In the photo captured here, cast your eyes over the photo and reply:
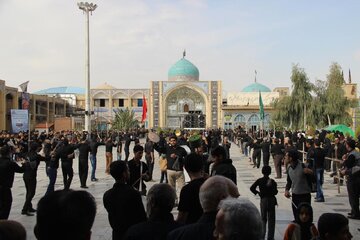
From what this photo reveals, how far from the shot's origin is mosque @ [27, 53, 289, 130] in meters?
59.6

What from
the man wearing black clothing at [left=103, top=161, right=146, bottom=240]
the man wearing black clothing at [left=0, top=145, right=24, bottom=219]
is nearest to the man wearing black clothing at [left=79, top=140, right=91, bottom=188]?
the man wearing black clothing at [left=0, top=145, right=24, bottom=219]

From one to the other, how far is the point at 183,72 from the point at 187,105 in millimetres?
5252

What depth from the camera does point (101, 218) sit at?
8.01 m

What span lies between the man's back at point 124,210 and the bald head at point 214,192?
1089mm

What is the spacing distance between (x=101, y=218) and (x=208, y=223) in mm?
5514

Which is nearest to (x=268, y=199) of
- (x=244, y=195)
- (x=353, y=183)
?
(x=353, y=183)

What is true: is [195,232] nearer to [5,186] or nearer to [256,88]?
[5,186]

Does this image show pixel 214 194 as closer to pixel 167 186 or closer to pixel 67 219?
pixel 167 186

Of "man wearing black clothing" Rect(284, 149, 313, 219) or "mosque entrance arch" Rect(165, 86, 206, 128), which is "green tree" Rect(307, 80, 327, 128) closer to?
"man wearing black clothing" Rect(284, 149, 313, 219)

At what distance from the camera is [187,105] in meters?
61.1

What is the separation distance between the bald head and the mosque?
183ft

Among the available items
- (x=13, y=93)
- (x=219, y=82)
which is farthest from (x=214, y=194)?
(x=219, y=82)

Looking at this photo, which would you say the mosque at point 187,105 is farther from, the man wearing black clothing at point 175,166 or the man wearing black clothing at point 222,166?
the man wearing black clothing at point 222,166

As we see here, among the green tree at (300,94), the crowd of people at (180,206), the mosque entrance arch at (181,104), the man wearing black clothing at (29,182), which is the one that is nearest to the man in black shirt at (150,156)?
the crowd of people at (180,206)
